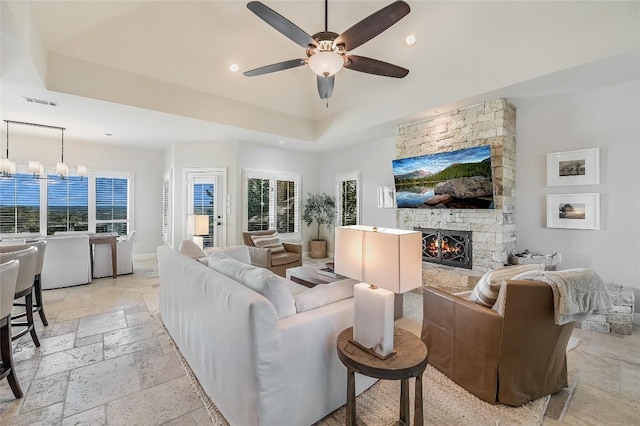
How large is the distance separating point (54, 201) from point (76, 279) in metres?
2.74

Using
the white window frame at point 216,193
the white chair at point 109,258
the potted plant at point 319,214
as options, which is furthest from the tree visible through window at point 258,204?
the white chair at point 109,258

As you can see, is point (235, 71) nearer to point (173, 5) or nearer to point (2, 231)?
point (173, 5)

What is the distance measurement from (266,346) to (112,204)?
731cm

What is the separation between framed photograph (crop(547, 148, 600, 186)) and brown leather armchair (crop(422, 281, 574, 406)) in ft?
8.97

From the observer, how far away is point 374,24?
2.42 metres

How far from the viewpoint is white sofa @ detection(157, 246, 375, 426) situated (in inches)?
57.2

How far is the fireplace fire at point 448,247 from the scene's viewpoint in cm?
443

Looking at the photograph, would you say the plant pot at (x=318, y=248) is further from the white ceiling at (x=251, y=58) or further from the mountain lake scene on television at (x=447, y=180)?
the white ceiling at (x=251, y=58)

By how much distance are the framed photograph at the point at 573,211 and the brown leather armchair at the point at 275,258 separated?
156 inches

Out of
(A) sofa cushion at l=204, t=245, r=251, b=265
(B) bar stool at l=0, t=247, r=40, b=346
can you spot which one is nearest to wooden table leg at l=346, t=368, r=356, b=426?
(A) sofa cushion at l=204, t=245, r=251, b=265

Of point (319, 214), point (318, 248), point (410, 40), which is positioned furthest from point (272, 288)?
point (319, 214)

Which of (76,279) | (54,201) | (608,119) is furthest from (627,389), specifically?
(54,201)

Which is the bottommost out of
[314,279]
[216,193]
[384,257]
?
[314,279]

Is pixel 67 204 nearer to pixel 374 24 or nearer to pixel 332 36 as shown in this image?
pixel 332 36
